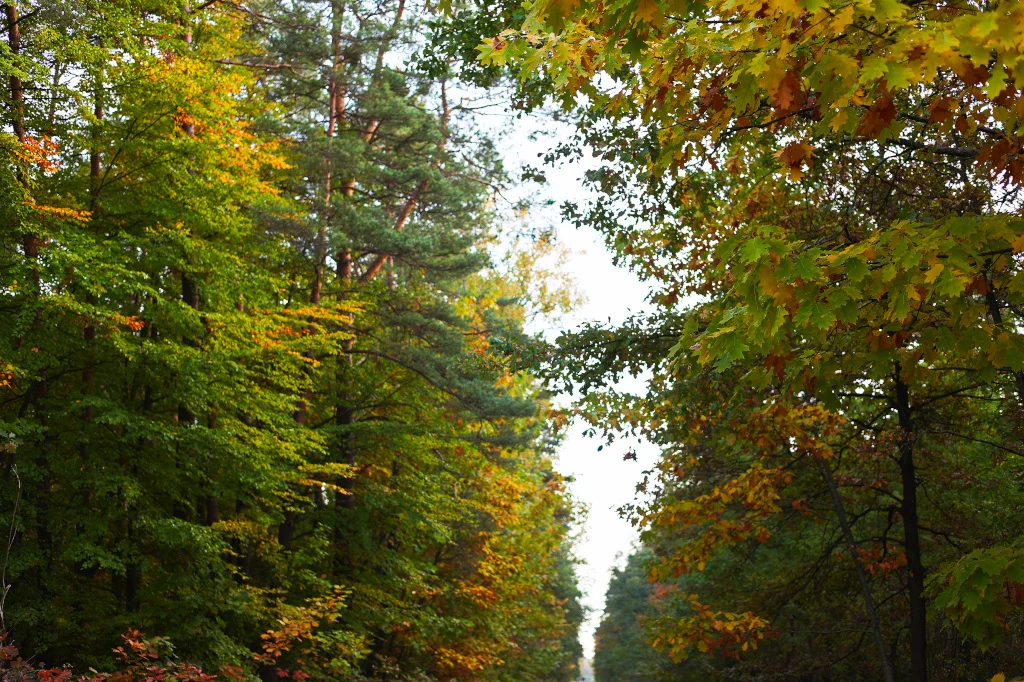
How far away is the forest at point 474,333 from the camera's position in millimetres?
4004

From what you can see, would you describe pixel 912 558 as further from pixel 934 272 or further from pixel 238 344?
pixel 238 344

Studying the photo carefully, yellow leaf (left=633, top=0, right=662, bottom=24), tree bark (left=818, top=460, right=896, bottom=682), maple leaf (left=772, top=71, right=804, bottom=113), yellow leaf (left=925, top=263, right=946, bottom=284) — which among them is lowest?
tree bark (left=818, top=460, right=896, bottom=682)

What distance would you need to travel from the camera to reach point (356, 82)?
16172 mm

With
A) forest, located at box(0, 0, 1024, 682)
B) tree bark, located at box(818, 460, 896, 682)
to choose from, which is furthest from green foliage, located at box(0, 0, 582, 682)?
tree bark, located at box(818, 460, 896, 682)

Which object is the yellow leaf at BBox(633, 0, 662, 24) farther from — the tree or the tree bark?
the tree bark

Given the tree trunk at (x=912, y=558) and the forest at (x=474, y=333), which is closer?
the forest at (x=474, y=333)

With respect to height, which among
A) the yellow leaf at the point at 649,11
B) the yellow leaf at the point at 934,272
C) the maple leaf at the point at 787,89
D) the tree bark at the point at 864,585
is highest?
the yellow leaf at the point at 649,11

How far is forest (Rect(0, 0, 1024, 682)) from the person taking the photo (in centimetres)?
400

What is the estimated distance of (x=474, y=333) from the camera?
17359 millimetres

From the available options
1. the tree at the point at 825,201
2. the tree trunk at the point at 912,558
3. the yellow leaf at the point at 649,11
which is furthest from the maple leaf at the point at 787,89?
the tree trunk at the point at 912,558

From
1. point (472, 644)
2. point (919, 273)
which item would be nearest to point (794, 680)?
point (472, 644)

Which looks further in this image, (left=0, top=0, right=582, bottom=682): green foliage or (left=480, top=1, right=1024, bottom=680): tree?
(left=0, top=0, right=582, bottom=682): green foliage

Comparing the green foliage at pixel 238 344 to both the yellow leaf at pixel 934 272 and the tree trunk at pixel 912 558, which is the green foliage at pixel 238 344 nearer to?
the tree trunk at pixel 912 558

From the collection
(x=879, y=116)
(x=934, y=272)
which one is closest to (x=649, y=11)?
(x=879, y=116)
